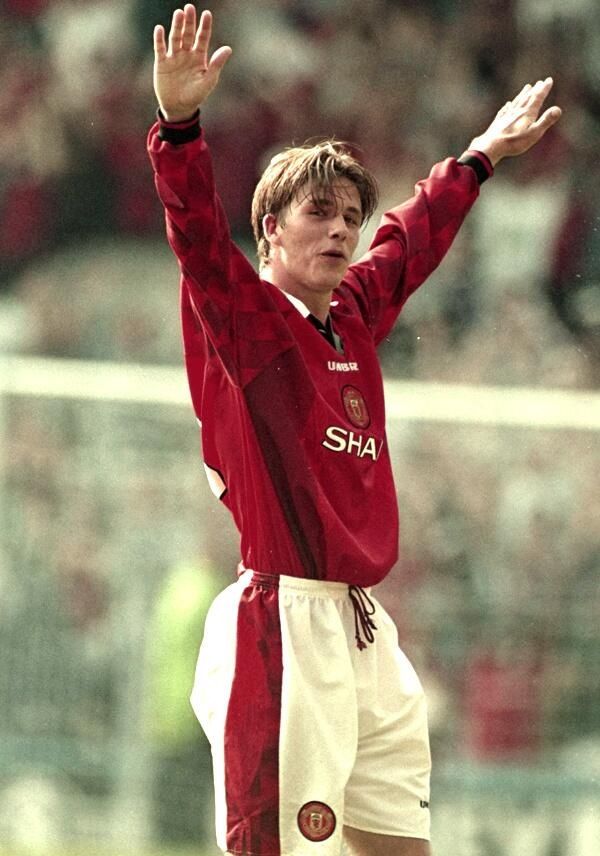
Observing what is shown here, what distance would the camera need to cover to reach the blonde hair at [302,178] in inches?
103

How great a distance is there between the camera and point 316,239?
259cm

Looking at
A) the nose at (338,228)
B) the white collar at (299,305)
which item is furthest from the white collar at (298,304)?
the nose at (338,228)

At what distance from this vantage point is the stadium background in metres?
4.73

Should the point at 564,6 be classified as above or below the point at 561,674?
above

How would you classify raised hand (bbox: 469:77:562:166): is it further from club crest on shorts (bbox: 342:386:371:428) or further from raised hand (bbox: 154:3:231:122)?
raised hand (bbox: 154:3:231:122)

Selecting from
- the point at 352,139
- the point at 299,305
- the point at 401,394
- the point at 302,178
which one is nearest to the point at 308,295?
the point at 299,305

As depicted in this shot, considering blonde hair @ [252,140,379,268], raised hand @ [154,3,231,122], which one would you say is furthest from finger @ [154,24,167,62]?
blonde hair @ [252,140,379,268]

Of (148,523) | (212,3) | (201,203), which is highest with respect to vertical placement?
(212,3)

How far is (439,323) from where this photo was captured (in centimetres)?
502

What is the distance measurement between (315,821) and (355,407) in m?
0.64

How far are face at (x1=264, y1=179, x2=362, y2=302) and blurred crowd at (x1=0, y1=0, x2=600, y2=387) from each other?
235cm

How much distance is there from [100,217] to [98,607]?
125 centimetres

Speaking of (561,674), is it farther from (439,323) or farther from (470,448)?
(439,323)

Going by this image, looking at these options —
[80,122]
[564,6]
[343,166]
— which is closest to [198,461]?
[80,122]
